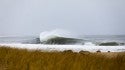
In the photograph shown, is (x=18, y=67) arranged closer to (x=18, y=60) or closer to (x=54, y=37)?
(x=18, y=60)

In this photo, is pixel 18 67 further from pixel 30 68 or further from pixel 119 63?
pixel 119 63

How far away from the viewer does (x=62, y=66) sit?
296 inches

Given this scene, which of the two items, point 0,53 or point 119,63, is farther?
point 0,53

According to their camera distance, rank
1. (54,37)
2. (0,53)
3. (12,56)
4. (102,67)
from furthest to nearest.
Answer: (54,37) → (0,53) → (12,56) → (102,67)

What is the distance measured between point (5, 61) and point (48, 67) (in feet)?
4.59

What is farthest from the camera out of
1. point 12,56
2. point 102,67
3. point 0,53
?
point 0,53

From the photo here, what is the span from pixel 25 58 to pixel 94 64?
5.08 ft

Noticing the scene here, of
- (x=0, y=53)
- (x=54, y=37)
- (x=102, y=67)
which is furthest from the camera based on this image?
(x=54, y=37)

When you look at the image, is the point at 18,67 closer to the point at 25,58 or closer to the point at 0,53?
the point at 25,58

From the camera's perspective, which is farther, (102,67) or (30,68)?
(102,67)

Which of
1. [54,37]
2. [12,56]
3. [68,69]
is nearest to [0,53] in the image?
[12,56]

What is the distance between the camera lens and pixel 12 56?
909 cm

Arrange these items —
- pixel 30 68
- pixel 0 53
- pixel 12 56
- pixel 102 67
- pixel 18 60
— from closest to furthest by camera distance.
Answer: pixel 30 68 < pixel 102 67 < pixel 18 60 < pixel 12 56 < pixel 0 53

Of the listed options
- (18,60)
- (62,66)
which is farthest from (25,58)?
(62,66)
